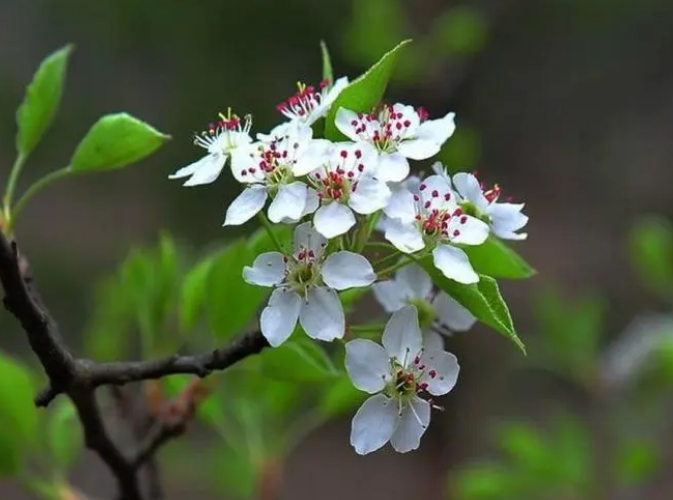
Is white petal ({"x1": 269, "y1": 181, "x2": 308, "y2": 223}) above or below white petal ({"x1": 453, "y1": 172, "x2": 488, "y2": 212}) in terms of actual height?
above

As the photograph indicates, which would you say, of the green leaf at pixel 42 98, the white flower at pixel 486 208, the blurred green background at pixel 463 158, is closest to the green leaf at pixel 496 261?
the white flower at pixel 486 208

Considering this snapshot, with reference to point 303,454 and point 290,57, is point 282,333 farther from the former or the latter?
point 303,454

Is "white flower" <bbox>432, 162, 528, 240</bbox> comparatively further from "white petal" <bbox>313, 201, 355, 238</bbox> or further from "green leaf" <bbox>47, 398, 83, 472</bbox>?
"green leaf" <bbox>47, 398, 83, 472</bbox>

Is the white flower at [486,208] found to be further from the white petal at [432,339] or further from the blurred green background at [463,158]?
the blurred green background at [463,158]

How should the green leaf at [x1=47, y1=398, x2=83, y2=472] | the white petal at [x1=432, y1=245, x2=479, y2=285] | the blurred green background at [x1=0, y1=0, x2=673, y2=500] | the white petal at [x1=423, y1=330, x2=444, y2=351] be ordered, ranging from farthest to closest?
the blurred green background at [x1=0, y1=0, x2=673, y2=500] < the green leaf at [x1=47, y1=398, x2=83, y2=472] < the white petal at [x1=423, y1=330, x2=444, y2=351] < the white petal at [x1=432, y1=245, x2=479, y2=285]

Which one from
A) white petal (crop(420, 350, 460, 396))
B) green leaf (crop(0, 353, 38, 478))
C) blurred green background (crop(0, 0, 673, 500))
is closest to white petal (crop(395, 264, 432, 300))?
white petal (crop(420, 350, 460, 396))

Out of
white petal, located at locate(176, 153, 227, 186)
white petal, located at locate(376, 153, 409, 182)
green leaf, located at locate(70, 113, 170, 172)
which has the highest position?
green leaf, located at locate(70, 113, 170, 172)

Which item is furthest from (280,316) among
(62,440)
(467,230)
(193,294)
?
(62,440)

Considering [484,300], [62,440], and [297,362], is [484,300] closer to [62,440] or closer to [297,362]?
[297,362]

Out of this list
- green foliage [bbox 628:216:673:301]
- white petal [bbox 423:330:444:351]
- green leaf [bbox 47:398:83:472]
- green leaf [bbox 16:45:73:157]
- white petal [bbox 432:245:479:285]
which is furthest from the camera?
green foliage [bbox 628:216:673:301]
